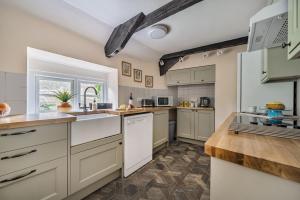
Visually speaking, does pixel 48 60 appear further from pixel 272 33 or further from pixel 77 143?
pixel 272 33

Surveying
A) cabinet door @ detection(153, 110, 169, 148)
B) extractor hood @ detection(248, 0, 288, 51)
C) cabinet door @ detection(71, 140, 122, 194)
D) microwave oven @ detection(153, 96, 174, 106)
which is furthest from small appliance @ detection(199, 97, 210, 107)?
cabinet door @ detection(71, 140, 122, 194)

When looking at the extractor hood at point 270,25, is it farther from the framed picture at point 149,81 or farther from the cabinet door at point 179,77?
the framed picture at point 149,81

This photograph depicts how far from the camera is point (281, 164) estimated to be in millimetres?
440

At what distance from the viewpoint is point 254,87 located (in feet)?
6.12

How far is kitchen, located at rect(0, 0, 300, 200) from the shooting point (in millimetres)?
661

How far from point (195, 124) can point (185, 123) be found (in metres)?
0.25

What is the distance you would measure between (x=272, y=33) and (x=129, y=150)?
1.94 metres

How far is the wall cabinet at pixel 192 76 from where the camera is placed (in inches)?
121

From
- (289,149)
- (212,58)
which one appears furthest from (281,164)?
(212,58)

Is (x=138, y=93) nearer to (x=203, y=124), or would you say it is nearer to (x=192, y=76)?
(x=192, y=76)

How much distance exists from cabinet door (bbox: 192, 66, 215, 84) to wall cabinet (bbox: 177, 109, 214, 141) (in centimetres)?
72

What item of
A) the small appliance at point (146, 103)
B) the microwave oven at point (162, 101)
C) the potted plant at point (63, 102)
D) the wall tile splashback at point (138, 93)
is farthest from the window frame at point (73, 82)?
the microwave oven at point (162, 101)

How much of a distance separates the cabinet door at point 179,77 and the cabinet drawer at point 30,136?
2.83m

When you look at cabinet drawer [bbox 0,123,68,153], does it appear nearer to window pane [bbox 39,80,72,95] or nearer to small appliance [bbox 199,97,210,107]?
window pane [bbox 39,80,72,95]
